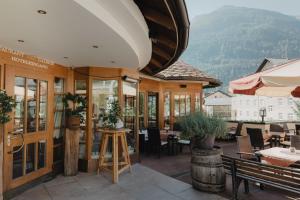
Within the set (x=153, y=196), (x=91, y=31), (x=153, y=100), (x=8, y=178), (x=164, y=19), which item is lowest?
(x=153, y=196)

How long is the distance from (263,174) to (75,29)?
3.24 meters

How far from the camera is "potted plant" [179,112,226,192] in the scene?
415 centimetres

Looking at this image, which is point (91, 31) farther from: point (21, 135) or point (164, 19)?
point (21, 135)

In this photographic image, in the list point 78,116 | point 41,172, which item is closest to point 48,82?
point 78,116

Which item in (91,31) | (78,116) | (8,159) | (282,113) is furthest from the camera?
(282,113)

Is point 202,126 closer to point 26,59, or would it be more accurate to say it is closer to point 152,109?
point 26,59

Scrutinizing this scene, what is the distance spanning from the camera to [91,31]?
3.00m

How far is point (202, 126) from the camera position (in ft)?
14.0

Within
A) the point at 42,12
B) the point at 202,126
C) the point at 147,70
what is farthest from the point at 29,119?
the point at 147,70

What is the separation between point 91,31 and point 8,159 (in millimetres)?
2644

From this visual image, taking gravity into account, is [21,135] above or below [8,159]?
above

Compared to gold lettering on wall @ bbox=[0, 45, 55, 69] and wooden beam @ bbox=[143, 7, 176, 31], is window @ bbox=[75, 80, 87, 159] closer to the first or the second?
gold lettering on wall @ bbox=[0, 45, 55, 69]

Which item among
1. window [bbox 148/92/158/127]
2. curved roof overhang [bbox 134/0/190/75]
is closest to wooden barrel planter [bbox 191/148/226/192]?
curved roof overhang [bbox 134/0/190/75]

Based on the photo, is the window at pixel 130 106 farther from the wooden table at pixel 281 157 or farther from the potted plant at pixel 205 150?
the wooden table at pixel 281 157
